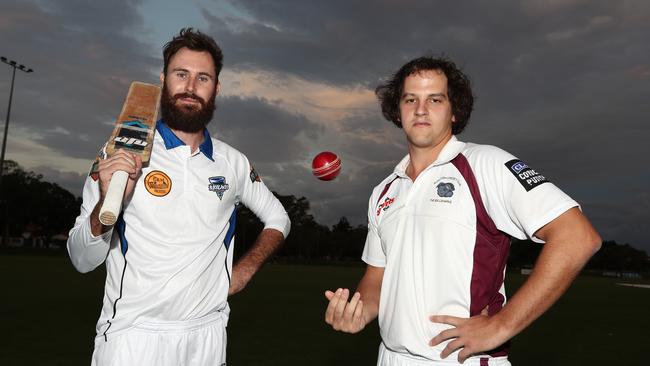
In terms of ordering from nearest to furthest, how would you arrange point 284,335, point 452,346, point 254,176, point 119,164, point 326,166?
point 452,346 → point 119,164 → point 254,176 → point 326,166 → point 284,335

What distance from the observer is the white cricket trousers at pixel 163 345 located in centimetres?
298

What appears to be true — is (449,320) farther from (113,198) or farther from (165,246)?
(165,246)

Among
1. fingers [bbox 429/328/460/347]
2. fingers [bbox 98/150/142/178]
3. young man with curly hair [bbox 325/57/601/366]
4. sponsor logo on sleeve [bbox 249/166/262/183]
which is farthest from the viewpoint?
sponsor logo on sleeve [bbox 249/166/262/183]

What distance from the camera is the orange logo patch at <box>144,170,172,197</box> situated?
10.4 feet

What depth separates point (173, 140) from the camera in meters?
3.36

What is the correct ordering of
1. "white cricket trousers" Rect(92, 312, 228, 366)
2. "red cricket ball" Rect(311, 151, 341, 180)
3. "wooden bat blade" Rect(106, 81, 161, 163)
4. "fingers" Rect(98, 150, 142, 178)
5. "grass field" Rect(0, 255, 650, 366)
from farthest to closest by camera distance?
1. "grass field" Rect(0, 255, 650, 366)
2. "red cricket ball" Rect(311, 151, 341, 180)
3. "white cricket trousers" Rect(92, 312, 228, 366)
4. "wooden bat blade" Rect(106, 81, 161, 163)
5. "fingers" Rect(98, 150, 142, 178)

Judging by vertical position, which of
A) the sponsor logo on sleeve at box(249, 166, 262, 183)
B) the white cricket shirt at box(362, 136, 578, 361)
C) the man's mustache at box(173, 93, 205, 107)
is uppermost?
the man's mustache at box(173, 93, 205, 107)

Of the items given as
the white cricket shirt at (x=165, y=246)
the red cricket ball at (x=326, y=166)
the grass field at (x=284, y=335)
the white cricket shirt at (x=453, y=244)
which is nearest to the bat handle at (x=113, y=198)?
the white cricket shirt at (x=165, y=246)

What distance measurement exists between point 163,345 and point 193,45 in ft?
5.68

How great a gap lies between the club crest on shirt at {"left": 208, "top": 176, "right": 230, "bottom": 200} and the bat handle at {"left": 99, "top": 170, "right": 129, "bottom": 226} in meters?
0.95

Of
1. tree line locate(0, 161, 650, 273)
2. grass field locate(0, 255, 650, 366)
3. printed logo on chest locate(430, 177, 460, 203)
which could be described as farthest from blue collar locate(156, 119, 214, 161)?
tree line locate(0, 161, 650, 273)

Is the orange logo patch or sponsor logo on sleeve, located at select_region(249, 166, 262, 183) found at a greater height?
sponsor logo on sleeve, located at select_region(249, 166, 262, 183)

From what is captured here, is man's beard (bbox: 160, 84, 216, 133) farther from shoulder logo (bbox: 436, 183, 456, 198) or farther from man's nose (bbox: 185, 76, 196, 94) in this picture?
shoulder logo (bbox: 436, 183, 456, 198)

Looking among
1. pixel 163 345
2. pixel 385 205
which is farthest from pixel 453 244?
pixel 163 345
